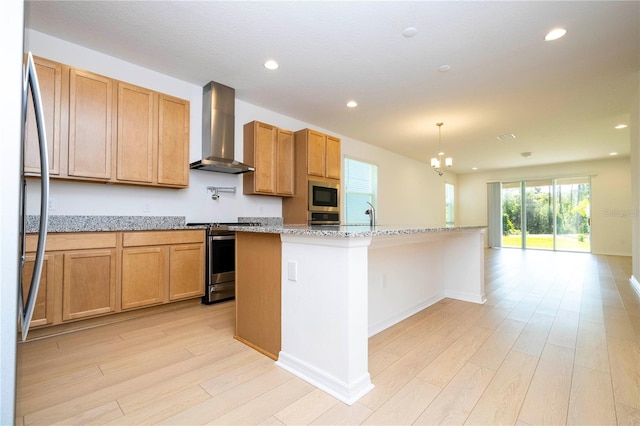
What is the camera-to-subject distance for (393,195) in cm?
735

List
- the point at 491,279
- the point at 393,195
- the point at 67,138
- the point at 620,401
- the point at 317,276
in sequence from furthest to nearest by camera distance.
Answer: the point at 393,195, the point at 491,279, the point at 67,138, the point at 317,276, the point at 620,401

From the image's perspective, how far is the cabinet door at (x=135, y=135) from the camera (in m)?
2.93

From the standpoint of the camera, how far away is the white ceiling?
232 cm

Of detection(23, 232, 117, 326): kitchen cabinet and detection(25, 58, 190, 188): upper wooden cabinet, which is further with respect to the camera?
detection(25, 58, 190, 188): upper wooden cabinet

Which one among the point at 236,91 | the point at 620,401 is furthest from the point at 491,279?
the point at 236,91

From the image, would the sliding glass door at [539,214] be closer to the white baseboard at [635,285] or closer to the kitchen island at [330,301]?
the white baseboard at [635,285]

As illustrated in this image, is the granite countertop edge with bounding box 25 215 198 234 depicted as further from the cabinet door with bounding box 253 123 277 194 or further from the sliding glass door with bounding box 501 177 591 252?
the sliding glass door with bounding box 501 177 591 252

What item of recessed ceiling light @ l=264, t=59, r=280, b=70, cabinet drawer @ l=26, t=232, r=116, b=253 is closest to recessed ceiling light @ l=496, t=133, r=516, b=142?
recessed ceiling light @ l=264, t=59, r=280, b=70

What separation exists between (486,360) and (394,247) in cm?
107

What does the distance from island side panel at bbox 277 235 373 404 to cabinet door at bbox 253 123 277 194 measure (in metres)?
2.36

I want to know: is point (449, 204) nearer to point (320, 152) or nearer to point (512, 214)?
point (512, 214)

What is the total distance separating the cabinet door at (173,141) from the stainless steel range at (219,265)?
63cm

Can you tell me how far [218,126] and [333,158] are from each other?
1950 millimetres

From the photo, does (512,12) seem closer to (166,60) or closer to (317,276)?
(317,276)
